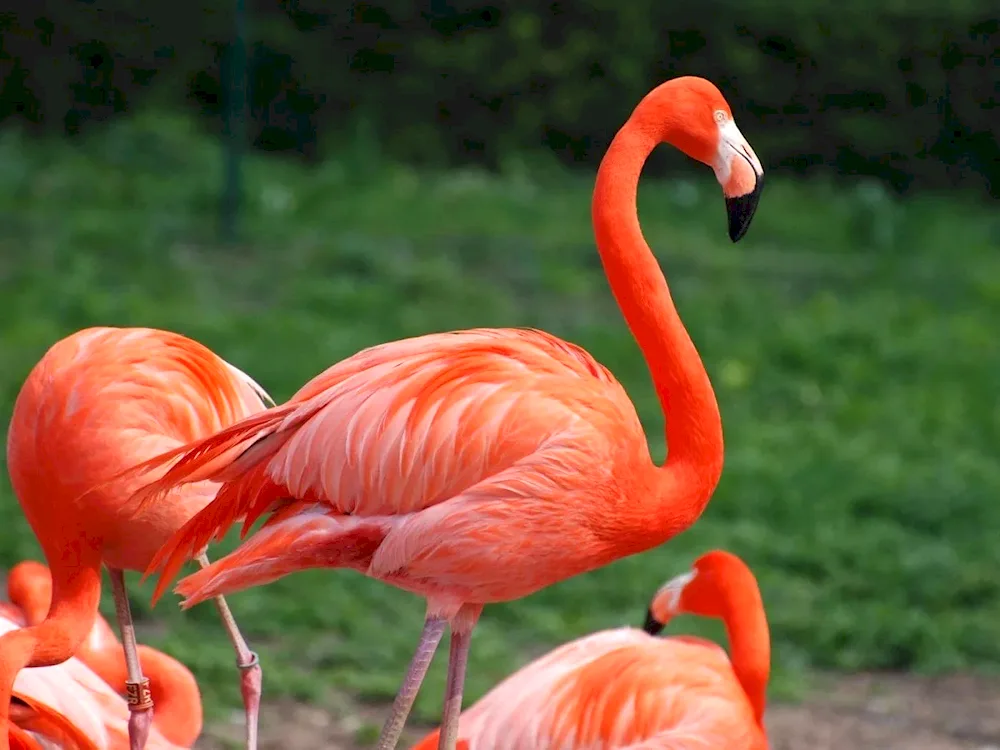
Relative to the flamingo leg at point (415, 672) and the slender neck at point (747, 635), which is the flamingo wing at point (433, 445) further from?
the slender neck at point (747, 635)

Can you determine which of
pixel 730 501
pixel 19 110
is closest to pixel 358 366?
pixel 730 501

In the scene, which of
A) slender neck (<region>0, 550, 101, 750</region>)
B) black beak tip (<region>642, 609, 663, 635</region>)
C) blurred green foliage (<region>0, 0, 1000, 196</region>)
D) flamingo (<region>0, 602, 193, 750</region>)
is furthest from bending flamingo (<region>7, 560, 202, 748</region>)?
blurred green foliage (<region>0, 0, 1000, 196</region>)

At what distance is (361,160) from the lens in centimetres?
939

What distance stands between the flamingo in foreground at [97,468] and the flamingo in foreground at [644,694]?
0.54 metres

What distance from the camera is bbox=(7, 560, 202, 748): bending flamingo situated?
3320 mm

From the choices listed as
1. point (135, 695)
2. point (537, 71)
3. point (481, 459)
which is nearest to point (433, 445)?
point (481, 459)

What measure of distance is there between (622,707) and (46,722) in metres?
1.08

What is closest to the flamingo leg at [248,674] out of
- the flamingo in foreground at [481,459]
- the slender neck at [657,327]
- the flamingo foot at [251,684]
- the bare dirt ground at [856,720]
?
the flamingo foot at [251,684]

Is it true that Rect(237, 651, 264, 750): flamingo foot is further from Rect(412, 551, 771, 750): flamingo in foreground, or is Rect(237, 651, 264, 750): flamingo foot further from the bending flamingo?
Rect(412, 551, 771, 750): flamingo in foreground

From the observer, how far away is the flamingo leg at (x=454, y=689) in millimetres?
2840

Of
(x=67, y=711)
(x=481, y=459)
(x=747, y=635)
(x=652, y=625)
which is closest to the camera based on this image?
(x=481, y=459)

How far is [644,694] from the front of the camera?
3262mm

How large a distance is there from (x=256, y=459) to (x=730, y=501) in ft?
10.0

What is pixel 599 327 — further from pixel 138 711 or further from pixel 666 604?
pixel 138 711
